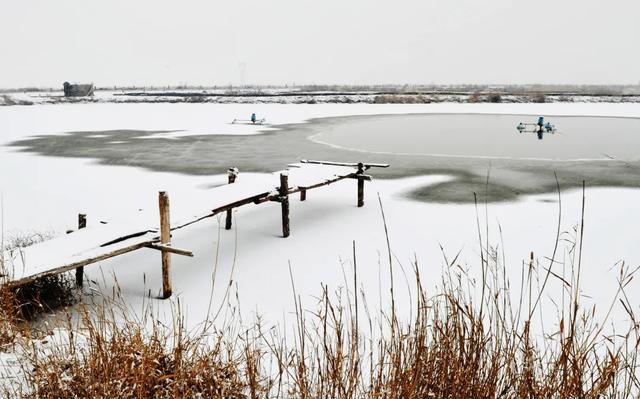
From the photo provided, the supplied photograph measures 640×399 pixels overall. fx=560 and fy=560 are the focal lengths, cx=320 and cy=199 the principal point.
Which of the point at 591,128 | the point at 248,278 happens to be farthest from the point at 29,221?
the point at 591,128

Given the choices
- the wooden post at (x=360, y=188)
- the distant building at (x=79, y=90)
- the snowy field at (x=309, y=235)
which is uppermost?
the distant building at (x=79, y=90)

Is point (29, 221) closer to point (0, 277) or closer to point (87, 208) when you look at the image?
point (87, 208)

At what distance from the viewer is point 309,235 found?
30.6ft

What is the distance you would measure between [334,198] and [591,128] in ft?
66.2

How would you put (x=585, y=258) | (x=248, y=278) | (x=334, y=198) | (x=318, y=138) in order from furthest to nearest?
1. (x=318, y=138)
2. (x=334, y=198)
3. (x=585, y=258)
4. (x=248, y=278)

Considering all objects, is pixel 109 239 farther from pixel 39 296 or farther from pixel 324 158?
pixel 324 158

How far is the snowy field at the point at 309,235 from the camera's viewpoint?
691cm

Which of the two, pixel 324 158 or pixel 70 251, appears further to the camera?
pixel 324 158

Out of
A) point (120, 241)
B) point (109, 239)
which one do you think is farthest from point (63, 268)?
point (120, 241)

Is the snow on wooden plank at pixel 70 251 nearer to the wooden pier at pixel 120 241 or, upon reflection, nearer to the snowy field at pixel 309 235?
the wooden pier at pixel 120 241

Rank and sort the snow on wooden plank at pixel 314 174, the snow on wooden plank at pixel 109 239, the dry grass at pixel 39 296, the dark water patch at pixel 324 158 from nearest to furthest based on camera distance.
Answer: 1. the dry grass at pixel 39 296
2. the snow on wooden plank at pixel 109 239
3. the snow on wooden plank at pixel 314 174
4. the dark water patch at pixel 324 158

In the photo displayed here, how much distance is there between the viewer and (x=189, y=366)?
3.99 metres

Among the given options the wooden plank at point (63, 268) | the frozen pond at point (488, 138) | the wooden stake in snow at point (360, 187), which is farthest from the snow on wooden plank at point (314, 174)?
the frozen pond at point (488, 138)

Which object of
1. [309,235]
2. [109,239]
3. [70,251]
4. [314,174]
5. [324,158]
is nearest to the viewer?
[70,251]
